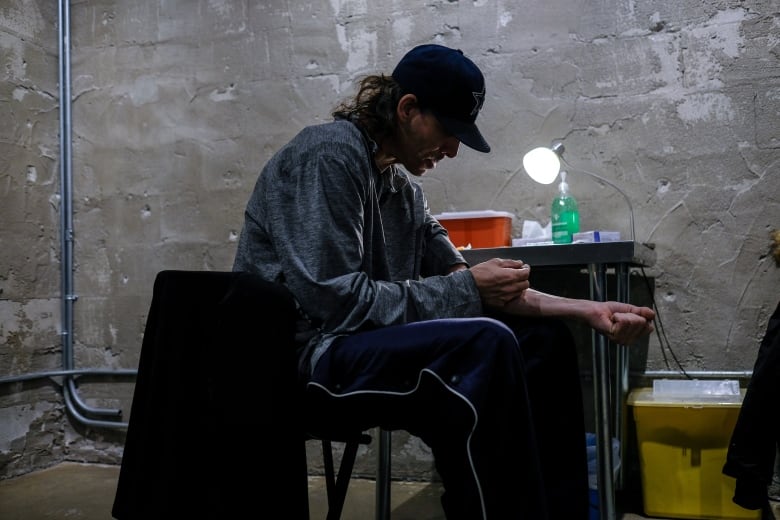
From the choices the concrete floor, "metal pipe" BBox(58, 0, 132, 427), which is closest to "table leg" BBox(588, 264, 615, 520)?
the concrete floor

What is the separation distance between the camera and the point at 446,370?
106cm

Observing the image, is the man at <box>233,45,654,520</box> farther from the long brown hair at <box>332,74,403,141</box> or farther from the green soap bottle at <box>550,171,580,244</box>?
the green soap bottle at <box>550,171,580,244</box>

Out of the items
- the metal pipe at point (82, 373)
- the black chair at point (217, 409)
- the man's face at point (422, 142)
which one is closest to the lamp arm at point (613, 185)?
the man's face at point (422, 142)

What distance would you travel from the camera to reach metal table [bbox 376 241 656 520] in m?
1.75

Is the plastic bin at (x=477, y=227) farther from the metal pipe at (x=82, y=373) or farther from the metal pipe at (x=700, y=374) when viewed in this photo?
the metal pipe at (x=82, y=373)

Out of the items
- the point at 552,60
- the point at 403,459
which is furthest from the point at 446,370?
the point at 552,60

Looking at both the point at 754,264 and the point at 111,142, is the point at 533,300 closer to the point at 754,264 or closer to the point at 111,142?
the point at 754,264

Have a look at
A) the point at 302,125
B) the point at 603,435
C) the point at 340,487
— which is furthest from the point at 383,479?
the point at 302,125

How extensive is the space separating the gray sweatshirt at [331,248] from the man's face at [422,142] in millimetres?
95

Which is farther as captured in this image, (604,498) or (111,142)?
(111,142)

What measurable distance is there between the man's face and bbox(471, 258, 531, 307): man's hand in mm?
281

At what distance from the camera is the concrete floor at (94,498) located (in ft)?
7.17

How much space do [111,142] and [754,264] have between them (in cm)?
262

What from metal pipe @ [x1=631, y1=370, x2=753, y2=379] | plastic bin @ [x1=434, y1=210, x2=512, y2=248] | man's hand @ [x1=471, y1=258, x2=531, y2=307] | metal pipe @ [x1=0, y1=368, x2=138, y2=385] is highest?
plastic bin @ [x1=434, y1=210, x2=512, y2=248]
